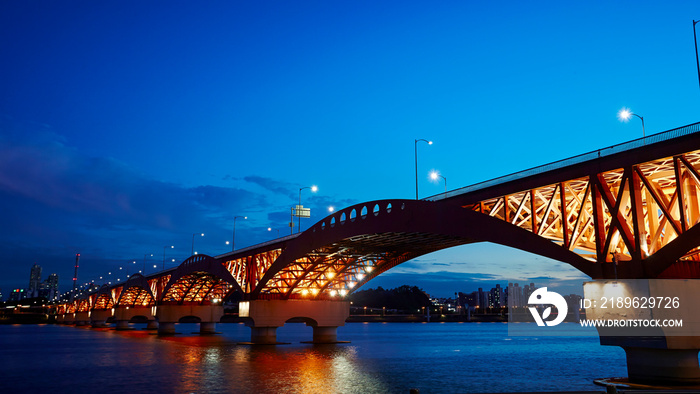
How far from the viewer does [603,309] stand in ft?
91.5

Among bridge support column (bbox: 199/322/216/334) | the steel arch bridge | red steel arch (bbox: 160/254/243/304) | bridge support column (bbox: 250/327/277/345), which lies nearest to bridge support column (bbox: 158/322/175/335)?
bridge support column (bbox: 199/322/216/334)

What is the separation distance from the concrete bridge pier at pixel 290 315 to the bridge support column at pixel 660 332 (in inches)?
2006

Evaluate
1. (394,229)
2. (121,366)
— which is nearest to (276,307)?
(121,366)

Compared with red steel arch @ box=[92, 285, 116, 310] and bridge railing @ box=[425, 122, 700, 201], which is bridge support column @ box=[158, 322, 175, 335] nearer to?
red steel arch @ box=[92, 285, 116, 310]

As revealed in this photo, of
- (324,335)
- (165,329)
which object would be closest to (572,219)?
(324,335)

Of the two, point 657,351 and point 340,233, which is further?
point 340,233

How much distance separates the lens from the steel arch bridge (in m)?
25.9

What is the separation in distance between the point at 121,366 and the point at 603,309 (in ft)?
126

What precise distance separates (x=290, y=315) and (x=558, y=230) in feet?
149

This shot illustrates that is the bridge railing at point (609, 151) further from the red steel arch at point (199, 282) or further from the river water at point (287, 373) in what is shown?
the red steel arch at point (199, 282)

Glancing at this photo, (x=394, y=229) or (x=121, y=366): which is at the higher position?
(x=394, y=229)

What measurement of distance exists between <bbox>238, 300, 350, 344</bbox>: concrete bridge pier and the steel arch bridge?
8.50m

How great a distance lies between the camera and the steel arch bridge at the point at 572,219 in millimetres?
25906

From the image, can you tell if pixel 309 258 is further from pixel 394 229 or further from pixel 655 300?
pixel 655 300
